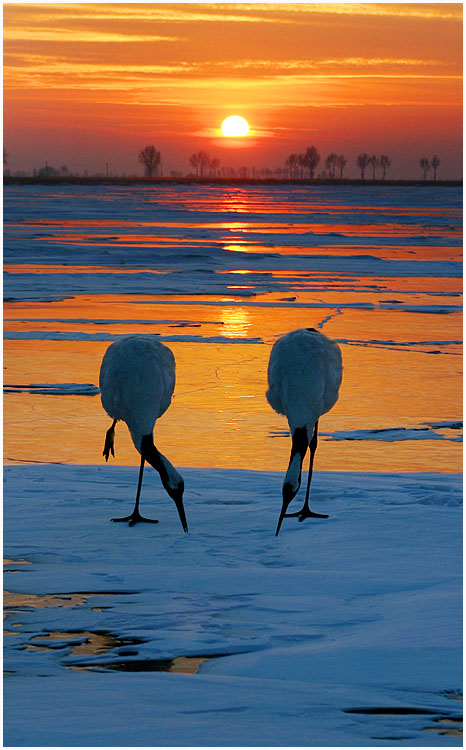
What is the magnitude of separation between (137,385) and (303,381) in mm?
1224

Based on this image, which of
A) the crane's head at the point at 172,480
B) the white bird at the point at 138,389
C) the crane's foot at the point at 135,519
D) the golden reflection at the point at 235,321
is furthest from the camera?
the golden reflection at the point at 235,321

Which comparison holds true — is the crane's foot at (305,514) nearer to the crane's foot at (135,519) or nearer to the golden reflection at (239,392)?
the crane's foot at (135,519)

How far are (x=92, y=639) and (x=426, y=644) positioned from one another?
1.69m

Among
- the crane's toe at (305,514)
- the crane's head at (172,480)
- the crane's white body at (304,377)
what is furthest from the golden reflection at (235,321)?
the crane's head at (172,480)

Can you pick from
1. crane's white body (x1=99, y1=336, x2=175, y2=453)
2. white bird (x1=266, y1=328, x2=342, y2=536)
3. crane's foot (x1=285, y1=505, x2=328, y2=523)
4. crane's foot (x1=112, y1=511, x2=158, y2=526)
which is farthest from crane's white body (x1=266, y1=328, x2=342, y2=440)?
crane's foot (x1=112, y1=511, x2=158, y2=526)

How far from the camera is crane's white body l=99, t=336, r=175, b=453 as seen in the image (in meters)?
8.03

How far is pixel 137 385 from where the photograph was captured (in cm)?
802

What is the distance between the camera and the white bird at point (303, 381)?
803 cm

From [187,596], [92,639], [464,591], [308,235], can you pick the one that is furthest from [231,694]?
[308,235]

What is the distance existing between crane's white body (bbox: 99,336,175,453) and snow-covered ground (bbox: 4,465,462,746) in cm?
74

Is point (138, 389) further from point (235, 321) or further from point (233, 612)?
point (235, 321)

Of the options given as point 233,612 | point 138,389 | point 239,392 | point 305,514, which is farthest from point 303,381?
point 239,392

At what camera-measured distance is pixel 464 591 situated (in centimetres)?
620

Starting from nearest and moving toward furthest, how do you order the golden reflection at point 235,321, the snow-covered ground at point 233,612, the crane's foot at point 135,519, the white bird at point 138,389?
the snow-covered ground at point 233,612 < the crane's foot at point 135,519 < the white bird at point 138,389 < the golden reflection at point 235,321
